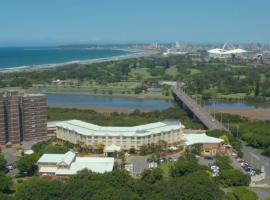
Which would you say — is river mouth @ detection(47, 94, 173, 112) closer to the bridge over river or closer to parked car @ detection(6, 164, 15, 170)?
the bridge over river

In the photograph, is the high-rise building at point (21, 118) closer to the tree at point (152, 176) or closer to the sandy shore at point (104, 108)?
the tree at point (152, 176)

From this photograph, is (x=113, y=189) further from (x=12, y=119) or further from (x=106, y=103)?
(x=106, y=103)

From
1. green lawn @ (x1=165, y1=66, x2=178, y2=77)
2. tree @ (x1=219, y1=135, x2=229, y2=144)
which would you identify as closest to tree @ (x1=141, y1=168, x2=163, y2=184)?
tree @ (x1=219, y1=135, x2=229, y2=144)

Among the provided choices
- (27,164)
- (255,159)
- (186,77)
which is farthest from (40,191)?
(186,77)

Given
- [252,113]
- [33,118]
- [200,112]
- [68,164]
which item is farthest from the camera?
[252,113]

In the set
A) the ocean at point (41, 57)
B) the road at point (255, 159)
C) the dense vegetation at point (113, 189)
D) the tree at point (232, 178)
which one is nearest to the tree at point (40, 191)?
the dense vegetation at point (113, 189)

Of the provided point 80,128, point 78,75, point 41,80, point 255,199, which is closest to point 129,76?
point 78,75
